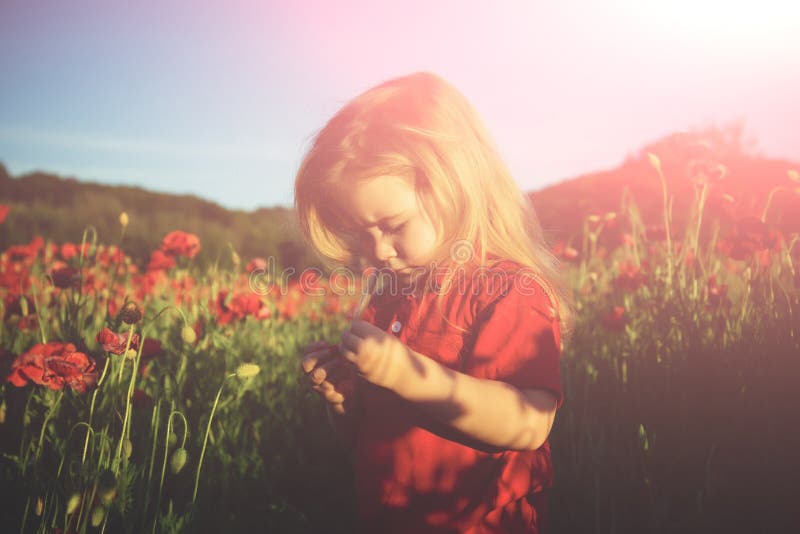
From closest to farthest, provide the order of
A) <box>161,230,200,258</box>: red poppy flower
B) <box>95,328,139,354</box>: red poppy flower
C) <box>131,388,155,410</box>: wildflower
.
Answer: <box>95,328,139,354</box>: red poppy flower < <box>131,388,155,410</box>: wildflower < <box>161,230,200,258</box>: red poppy flower

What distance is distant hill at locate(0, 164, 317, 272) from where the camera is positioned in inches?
253

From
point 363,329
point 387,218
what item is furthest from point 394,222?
point 363,329

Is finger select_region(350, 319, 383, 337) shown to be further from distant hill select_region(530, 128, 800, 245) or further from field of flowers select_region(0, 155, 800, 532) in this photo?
distant hill select_region(530, 128, 800, 245)

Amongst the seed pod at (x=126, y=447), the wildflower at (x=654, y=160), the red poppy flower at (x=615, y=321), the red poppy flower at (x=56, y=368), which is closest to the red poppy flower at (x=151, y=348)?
the red poppy flower at (x=56, y=368)

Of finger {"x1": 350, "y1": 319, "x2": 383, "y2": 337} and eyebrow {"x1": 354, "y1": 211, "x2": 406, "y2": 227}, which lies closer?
finger {"x1": 350, "y1": 319, "x2": 383, "y2": 337}

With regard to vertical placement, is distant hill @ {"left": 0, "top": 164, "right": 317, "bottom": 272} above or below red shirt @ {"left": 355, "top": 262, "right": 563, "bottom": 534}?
above

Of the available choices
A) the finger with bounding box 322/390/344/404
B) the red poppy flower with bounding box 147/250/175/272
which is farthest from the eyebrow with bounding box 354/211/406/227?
the red poppy flower with bounding box 147/250/175/272

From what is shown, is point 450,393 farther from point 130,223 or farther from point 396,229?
point 130,223

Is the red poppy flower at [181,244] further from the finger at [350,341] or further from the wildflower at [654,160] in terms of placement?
the wildflower at [654,160]

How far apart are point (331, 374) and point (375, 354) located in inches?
12.8

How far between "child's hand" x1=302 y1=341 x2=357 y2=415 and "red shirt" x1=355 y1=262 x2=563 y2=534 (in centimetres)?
10

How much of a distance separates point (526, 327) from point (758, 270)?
4.38 feet

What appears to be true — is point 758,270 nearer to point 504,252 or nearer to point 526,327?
point 504,252

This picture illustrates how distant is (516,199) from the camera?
3.87ft
